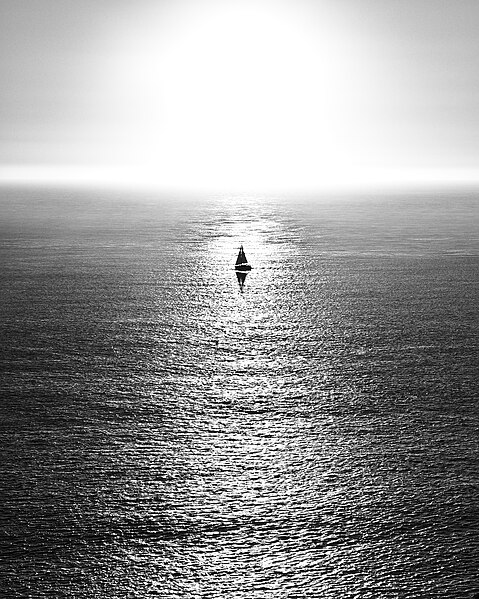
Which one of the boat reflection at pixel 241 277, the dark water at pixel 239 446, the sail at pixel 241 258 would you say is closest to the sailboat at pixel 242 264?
the sail at pixel 241 258

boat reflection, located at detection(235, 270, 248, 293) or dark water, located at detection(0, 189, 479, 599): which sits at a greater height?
dark water, located at detection(0, 189, 479, 599)

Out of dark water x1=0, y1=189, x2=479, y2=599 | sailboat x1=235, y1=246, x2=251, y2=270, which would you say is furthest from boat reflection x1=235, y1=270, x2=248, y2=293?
dark water x1=0, y1=189, x2=479, y2=599

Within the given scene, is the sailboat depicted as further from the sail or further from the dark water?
the dark water

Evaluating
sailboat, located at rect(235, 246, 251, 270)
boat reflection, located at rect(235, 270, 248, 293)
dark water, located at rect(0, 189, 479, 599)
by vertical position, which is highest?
sailboat, located at rect(235, 246, 251, 270)

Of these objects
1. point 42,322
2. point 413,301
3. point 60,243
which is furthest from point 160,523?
point 60,243

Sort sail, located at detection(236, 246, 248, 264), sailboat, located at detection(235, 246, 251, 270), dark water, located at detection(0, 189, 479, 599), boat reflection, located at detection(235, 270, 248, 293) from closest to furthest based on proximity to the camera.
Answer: dark water, located at detection(0, 189, 479, 599)
boat reflection, located at detection(235, 270, 248, 293)
sail, located at detection(236, 246, 248, 264)
sailboat, located at detection(235, 246, 251, 270)

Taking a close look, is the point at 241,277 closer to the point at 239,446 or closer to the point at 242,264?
the point at 242,264

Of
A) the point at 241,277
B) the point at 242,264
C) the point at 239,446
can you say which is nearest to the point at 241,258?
the point at 242,264

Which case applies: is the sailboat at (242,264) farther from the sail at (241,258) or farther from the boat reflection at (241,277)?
the boat reflection at (241,277)
